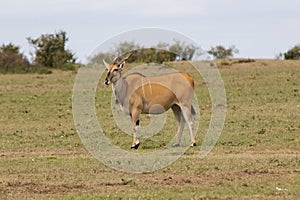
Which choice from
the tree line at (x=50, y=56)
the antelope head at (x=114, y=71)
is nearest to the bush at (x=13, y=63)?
the tree line at (x=50, y=56)

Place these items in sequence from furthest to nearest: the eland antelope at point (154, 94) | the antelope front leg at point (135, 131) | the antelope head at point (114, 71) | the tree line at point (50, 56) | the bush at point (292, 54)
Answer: the bush at point (292, 54), the tree line at point (50, 56), the eland antelope at point (154, 94), the antelope head at point (114, 71), the antelope front leg at point (135, 131)

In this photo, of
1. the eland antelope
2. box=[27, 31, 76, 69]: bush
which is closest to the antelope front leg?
the eland antelope

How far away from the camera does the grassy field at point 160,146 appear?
11.3 m

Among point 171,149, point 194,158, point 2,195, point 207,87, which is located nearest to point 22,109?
point 207,87

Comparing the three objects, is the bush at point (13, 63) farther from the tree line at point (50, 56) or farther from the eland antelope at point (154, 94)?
the eland antelope at point (154, 94)

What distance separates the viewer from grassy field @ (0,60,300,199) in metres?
11.3

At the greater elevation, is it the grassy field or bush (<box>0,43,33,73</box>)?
bush (<box>0,43,33,73</box>)

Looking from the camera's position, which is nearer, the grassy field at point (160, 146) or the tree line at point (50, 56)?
the grassy field at point (160, 146)

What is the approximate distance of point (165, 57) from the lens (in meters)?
45.3

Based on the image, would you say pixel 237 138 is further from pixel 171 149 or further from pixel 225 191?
pixel 225 191

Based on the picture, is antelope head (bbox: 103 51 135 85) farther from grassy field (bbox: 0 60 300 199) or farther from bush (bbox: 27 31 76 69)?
bush (bbox: 27 31 76 69)

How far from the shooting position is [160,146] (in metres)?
16.6

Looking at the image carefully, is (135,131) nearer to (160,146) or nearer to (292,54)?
(160,146)

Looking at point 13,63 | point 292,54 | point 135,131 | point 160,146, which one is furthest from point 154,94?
point 292,54
